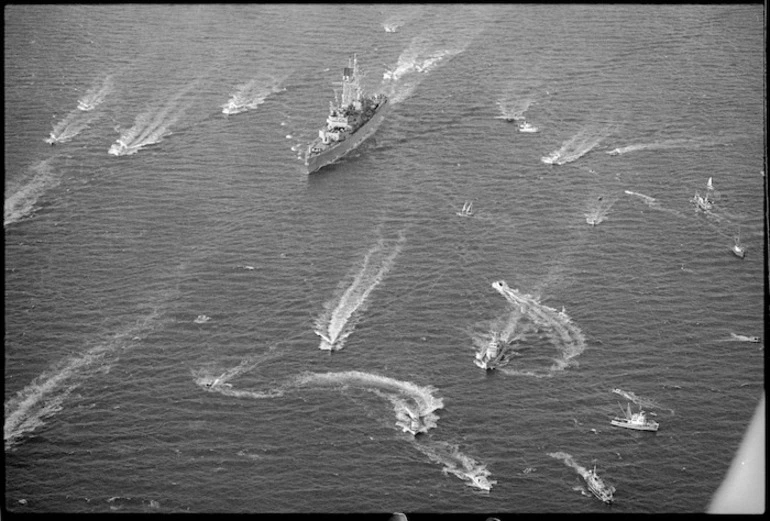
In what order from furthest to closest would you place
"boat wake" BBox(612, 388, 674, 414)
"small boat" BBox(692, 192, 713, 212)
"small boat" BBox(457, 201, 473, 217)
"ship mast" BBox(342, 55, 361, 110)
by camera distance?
1. "ship mast" BBox(342, 55, 361, 110)
2. "small boat" BBox(692, 192, 713, 212)
3. "small boat" BBox(457, 201, 473, 217)
4. "boat wake" BBox(612, 388, 674, 414)

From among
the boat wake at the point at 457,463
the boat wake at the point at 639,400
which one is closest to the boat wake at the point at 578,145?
the boat wake at the point at 639,400

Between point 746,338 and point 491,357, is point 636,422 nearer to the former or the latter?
point 491,357

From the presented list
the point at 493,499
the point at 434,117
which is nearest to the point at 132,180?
the point at 434,117

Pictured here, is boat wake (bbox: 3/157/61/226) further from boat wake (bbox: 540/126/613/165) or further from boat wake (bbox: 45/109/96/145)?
boat wake (bbox: 540/126/613/165)

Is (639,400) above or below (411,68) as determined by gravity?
below

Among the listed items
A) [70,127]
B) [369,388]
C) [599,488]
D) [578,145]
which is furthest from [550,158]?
[70,127]

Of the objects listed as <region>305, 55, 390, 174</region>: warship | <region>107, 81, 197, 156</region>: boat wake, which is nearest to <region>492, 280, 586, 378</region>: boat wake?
<region>305, 55, 390, 174</region>: warship

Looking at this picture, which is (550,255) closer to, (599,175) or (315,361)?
(599,175)
